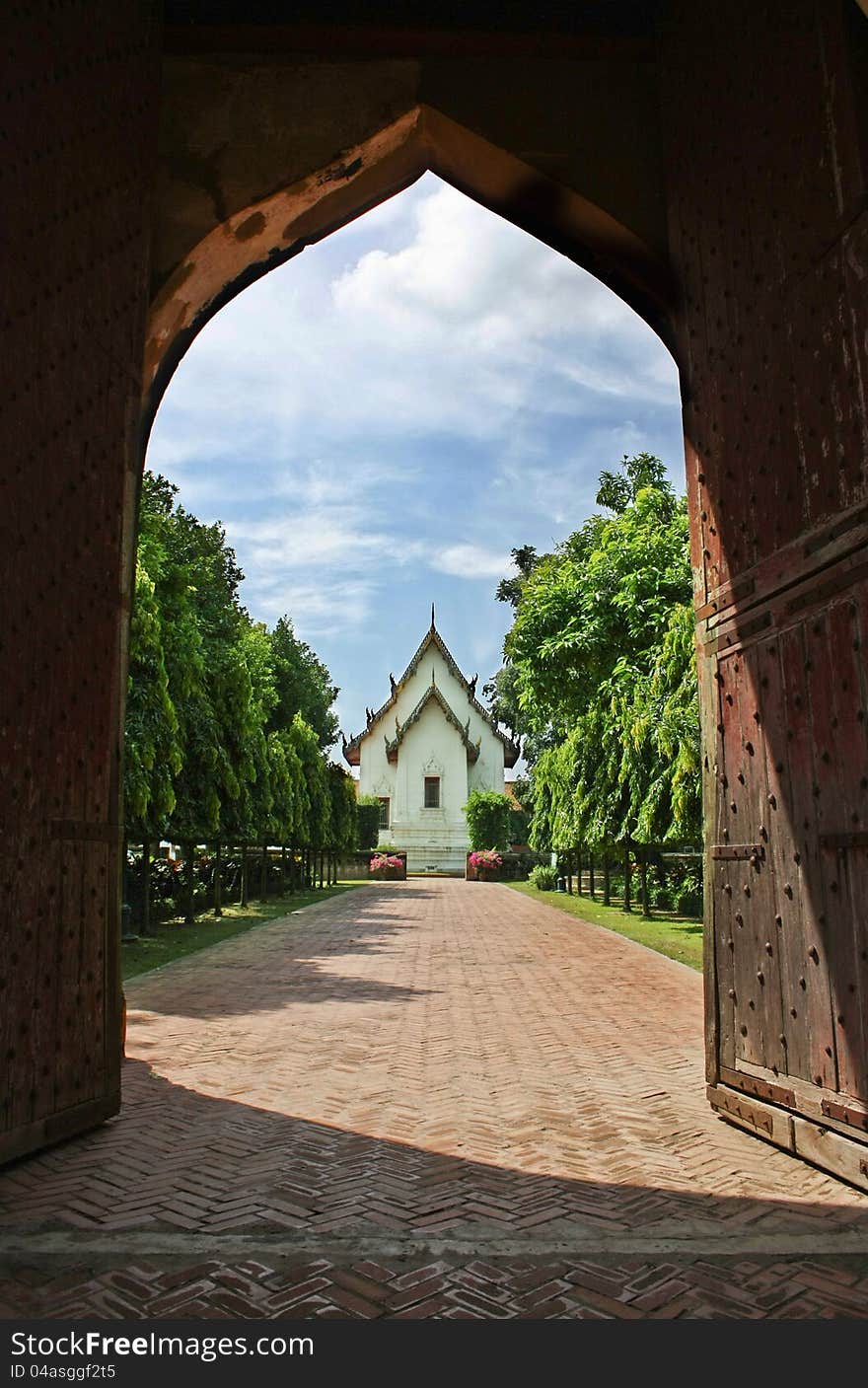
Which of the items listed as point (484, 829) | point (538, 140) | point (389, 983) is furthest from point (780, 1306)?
point (484, 829)

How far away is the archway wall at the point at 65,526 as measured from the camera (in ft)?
14.8

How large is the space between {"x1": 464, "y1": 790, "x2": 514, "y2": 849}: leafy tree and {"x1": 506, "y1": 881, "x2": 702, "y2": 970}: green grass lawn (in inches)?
974

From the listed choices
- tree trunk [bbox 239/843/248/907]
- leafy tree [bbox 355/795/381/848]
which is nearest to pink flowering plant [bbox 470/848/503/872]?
leafy tree [bbox 355/795/381/848]

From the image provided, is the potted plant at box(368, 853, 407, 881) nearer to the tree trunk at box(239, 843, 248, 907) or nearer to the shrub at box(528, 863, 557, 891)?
the shrub at box(528, 863, 557, 891)

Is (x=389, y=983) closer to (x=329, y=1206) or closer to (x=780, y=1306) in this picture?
(x=329, y=1206)

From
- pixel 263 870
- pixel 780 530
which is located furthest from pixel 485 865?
pixel 780 530

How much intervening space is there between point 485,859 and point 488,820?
4.99 meters

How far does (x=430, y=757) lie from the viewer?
6197cm

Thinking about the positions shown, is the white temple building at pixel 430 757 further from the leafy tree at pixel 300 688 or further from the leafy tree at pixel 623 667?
the leafy tree at pixel 623 667

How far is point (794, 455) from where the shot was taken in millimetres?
4797

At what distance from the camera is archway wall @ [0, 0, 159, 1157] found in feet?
14.8

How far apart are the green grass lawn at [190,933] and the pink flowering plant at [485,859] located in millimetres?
21682

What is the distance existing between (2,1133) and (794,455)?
188 inches

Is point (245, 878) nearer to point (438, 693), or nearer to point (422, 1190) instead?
point (422, 1190)
